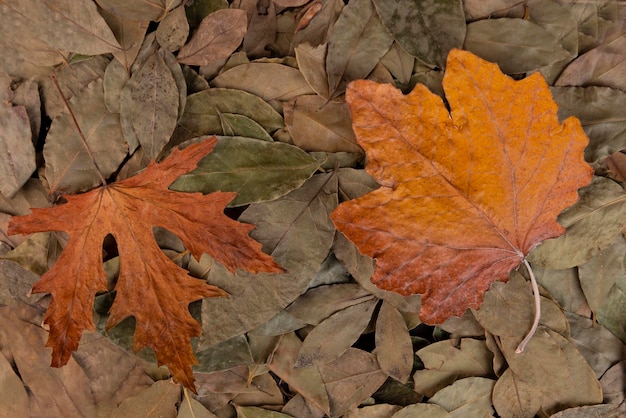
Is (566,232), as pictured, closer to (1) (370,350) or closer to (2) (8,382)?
(1) (370,350)

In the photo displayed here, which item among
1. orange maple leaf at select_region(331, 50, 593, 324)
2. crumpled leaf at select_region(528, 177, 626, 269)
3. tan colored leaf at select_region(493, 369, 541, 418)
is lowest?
tan colored leaf at select_region(493, 369, 541, 418)

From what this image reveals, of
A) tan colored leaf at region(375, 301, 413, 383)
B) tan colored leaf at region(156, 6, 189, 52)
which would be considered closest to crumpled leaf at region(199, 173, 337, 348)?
tan colored leaf at region(375, 301, 413, 383)

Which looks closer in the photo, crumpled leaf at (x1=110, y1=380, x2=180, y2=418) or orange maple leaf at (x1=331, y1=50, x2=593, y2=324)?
orange maple leaf at (x1=331, y1=50, x2=593, y2=324)

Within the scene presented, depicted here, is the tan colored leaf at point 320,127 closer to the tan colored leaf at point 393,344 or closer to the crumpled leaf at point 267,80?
the crumpled leaf at point 267,80

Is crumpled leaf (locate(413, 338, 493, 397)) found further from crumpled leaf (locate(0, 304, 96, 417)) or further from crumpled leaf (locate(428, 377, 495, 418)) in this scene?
crumpled leaf (locate(0, 304, 96, 417))

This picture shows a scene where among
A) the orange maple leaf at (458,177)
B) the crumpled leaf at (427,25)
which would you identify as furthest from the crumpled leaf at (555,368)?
the crumpled leaf at (427,25)

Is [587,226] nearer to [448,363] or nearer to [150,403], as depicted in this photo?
[448,363]

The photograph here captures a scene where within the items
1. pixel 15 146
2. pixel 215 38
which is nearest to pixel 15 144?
pixel 15 146

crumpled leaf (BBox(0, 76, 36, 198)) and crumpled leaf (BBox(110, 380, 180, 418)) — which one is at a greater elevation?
crumpled leaf (BBox(0, 76, 36, 198))
